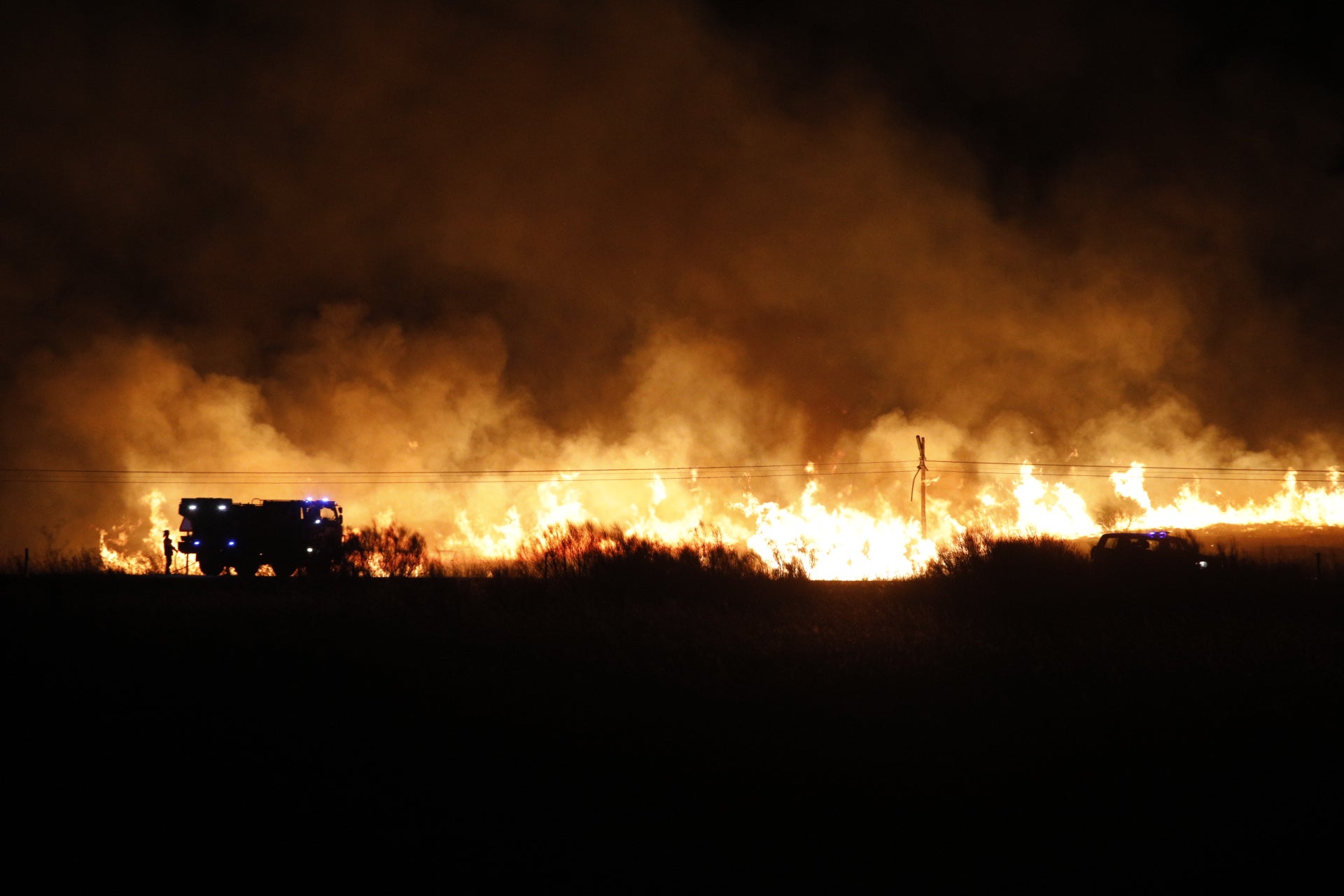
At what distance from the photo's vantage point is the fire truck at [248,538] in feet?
91.7

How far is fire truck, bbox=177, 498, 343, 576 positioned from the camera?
27953 mm

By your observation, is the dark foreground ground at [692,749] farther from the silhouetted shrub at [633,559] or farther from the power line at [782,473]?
the power line at [782,473]

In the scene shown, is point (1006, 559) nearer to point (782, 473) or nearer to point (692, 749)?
point (692, 749)

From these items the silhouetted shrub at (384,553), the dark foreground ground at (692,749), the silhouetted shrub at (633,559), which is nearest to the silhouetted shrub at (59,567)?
the silhouetted shrub at (384,553)

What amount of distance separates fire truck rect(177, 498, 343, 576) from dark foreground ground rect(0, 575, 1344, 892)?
15.7m

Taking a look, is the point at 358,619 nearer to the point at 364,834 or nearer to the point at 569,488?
the point at 364,834

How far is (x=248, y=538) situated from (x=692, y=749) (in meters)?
24.9

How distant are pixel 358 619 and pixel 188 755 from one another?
6891mm

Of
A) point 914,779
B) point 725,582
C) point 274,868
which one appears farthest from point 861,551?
point 274,868

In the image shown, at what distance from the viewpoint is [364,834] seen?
5.45m

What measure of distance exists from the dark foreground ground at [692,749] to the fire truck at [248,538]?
51.4ft

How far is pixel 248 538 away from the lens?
28000mm

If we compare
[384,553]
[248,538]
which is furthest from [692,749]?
[248,538]

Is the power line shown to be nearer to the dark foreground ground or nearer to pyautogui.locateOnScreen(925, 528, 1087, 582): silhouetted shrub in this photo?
pyautogui.locateOnScreen(925, 528, 1087, 582): silhouetted shrub
